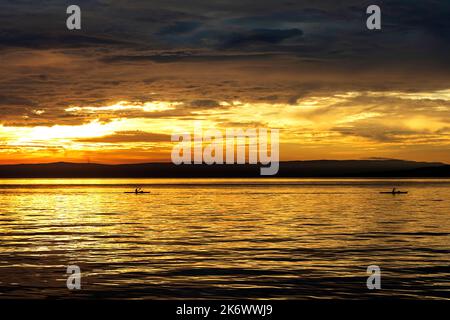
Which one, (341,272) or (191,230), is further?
(191,230)

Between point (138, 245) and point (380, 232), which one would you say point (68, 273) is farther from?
point (380, 232)

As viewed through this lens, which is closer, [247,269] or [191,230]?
[247,269]

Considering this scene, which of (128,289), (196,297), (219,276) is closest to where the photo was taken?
(196,297)

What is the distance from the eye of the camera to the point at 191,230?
5966cm

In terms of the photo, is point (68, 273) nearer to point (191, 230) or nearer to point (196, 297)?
point (196, 297)

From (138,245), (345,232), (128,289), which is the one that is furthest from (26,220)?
(128,289)

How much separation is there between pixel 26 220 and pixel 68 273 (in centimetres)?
4462

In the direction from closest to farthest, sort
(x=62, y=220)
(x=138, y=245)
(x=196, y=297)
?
(x=196, y=297), (x=138, y=245), (x=62, y=220)

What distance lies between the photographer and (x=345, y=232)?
58438 mm
